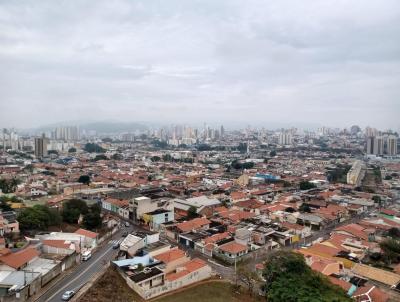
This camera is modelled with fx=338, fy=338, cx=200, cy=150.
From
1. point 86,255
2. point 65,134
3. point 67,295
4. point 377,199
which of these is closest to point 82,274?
point 86,255

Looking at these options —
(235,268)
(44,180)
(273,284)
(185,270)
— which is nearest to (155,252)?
(185,270)

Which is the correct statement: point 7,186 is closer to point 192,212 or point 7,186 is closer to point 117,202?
point 117,202

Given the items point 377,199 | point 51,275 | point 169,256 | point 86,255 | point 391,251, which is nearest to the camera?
point 51,275

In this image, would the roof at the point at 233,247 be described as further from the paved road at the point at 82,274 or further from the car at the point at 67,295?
the car at the point at 67,295

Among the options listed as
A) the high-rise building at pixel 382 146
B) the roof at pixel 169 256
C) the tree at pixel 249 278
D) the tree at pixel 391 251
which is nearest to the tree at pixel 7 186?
the roof at pixel 169 256

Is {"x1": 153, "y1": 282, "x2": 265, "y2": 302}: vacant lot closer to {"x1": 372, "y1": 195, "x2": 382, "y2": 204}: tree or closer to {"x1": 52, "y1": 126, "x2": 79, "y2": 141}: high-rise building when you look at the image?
{"x1": 372, "y1": 195, "x2": 382, "y2": 204}: tree

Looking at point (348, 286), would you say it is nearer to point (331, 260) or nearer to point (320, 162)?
point (331, 260)
